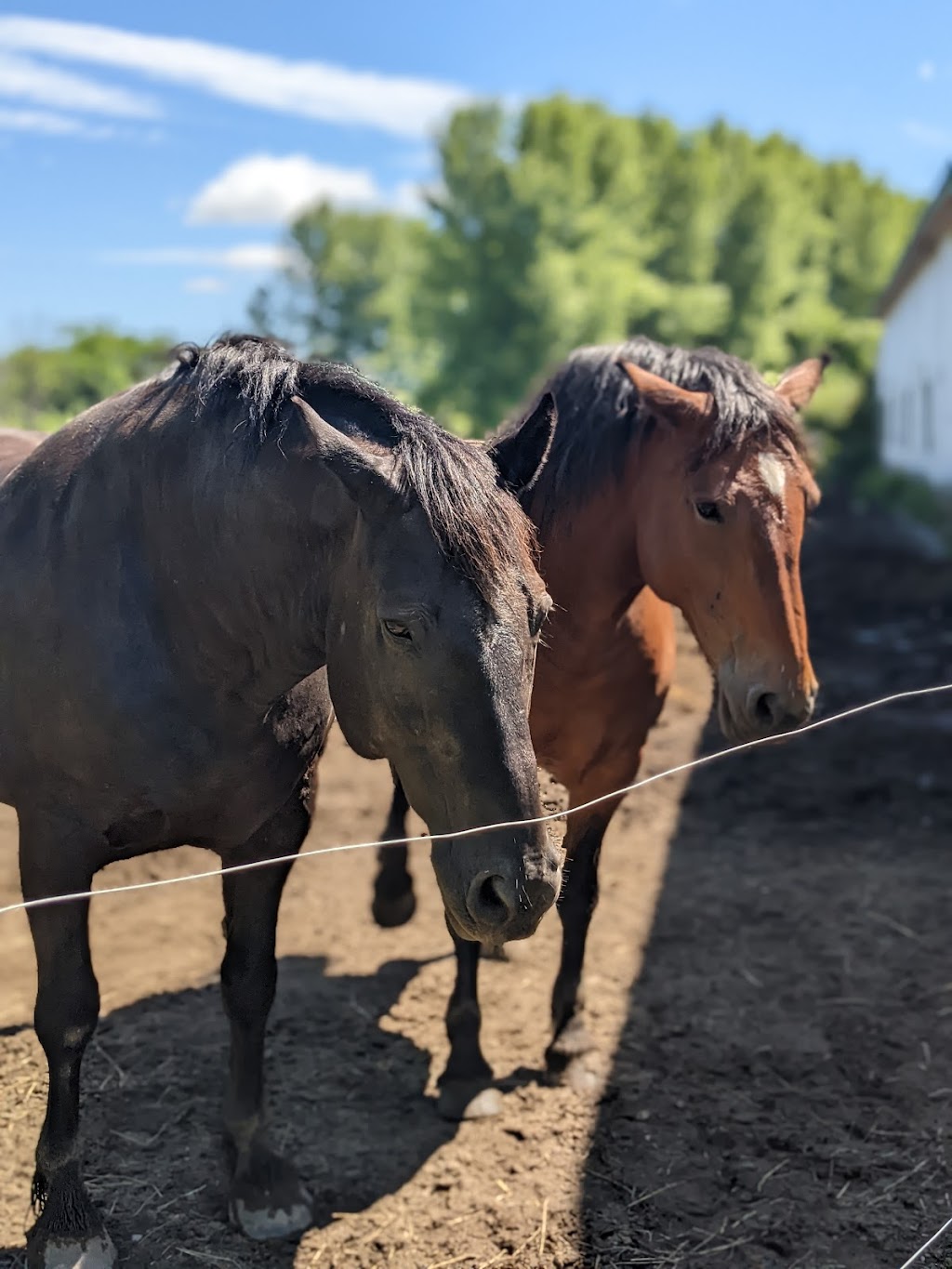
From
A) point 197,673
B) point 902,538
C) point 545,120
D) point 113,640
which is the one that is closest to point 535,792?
point 197,673

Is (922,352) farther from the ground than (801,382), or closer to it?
farther from the ground

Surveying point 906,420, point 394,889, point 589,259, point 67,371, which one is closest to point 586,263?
point 589,259

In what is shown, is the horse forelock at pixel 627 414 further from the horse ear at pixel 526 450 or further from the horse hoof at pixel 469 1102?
the horse hoof at pixel 469 1102

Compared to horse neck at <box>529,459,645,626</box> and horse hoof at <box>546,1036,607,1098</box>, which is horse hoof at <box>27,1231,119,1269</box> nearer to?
horse hoof at <box>546,1036,607,1098</box>

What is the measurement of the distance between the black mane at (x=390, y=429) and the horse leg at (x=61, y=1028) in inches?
45.9

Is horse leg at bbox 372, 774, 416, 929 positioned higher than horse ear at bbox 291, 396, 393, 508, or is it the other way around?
horse ear at bbox 291, 396, 393, 508

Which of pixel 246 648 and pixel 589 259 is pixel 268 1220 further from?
pixel 589 259

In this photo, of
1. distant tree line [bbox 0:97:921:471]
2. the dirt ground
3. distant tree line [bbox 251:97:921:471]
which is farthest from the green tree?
the dirt ground

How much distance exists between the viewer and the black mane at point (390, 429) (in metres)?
2.12

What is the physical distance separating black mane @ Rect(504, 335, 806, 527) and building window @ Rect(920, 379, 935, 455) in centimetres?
2014

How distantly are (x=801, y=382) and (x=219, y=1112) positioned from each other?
317cm

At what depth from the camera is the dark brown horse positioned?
3.38 meters

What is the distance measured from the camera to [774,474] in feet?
10.1

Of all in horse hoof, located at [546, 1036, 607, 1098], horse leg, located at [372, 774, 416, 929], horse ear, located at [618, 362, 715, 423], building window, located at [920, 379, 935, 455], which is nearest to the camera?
horse ear, located at [618, 362, 715, 423]
